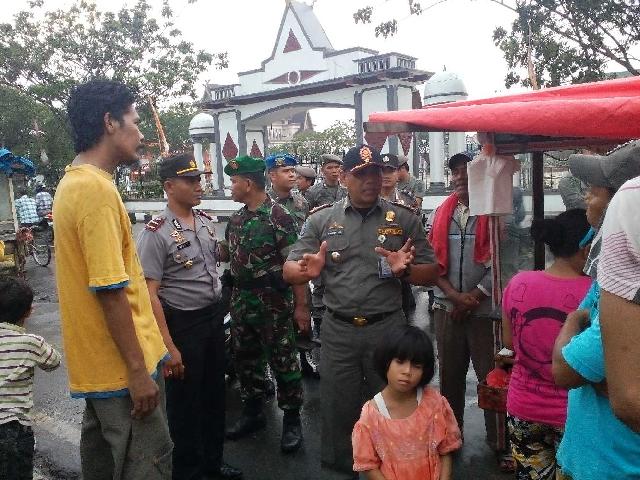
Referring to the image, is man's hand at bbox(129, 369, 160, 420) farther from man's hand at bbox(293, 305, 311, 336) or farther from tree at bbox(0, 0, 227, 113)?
tree at bbox(0, 0, 227, 113)

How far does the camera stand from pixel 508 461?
11.5 feet

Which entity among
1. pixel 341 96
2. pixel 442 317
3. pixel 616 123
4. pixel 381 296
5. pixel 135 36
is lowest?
pixel 442 317

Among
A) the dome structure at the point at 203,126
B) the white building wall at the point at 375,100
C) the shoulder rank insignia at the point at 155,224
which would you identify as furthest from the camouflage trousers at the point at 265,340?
the dome structure at the point at 203,126

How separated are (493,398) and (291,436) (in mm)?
1685

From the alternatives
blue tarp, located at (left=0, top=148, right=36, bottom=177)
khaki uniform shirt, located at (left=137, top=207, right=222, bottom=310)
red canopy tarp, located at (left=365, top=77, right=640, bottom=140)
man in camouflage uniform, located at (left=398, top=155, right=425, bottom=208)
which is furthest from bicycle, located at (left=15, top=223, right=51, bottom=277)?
red canopy tarp, located at (left=365, top=77, right=640, bottom=140)

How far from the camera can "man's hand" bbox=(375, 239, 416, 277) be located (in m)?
2.95

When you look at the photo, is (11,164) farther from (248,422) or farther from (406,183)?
(248,422)

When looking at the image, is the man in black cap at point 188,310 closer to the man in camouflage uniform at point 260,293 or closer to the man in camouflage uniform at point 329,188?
the man in camouflage uniform at point 260,293

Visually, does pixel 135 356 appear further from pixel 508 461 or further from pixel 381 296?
pixel 508 461

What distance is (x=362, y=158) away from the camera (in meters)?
3.11

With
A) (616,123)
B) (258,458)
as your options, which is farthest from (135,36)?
(616,123)

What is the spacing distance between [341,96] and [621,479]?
620 inches

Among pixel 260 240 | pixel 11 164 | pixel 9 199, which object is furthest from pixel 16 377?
pixel 9 199

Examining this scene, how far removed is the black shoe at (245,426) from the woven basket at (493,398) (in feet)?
6.49
